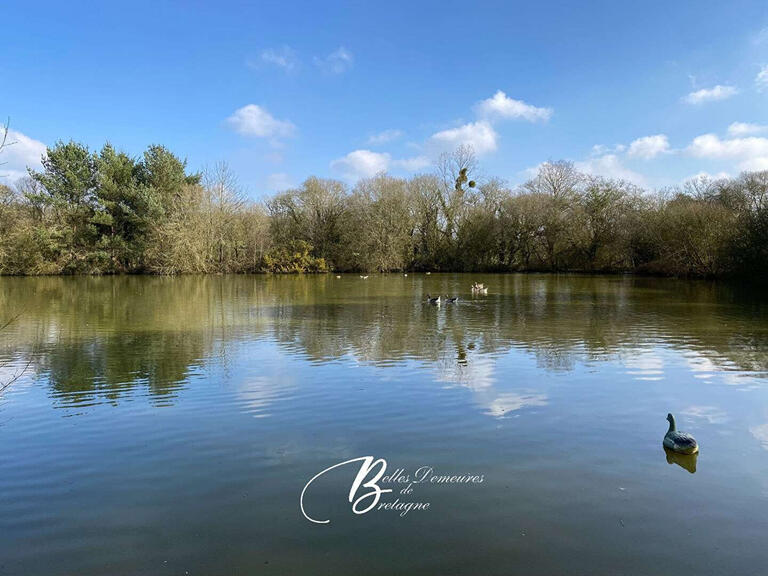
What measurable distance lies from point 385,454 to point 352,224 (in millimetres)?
47066

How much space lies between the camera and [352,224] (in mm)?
51750

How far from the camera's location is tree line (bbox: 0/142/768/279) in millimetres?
40688

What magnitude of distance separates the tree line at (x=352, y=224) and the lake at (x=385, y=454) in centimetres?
3076

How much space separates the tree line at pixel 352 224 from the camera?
4069 cm

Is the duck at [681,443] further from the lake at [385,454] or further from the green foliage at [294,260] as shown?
the green foliage at [294,260]

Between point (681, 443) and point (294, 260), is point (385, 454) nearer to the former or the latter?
point (681, 443)

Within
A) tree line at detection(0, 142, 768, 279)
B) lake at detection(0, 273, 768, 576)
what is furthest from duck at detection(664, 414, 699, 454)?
tree line at detection(0, 142, 768, 279)

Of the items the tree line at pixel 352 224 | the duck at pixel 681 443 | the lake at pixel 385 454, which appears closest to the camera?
the lake at pixel 385 454

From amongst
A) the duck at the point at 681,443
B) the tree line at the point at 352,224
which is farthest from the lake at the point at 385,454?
the tree line at the point at 352,224

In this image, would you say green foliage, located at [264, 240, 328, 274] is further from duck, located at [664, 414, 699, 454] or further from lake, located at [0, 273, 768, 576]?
duck, located at [664, 414, 699, 454]

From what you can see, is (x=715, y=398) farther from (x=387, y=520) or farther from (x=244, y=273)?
(x=244, y=273)

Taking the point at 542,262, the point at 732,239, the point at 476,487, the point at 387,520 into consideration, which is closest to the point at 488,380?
the point at 476,487

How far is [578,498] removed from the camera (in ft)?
14.8

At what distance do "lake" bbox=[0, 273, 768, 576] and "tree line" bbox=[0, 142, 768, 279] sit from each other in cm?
3076
